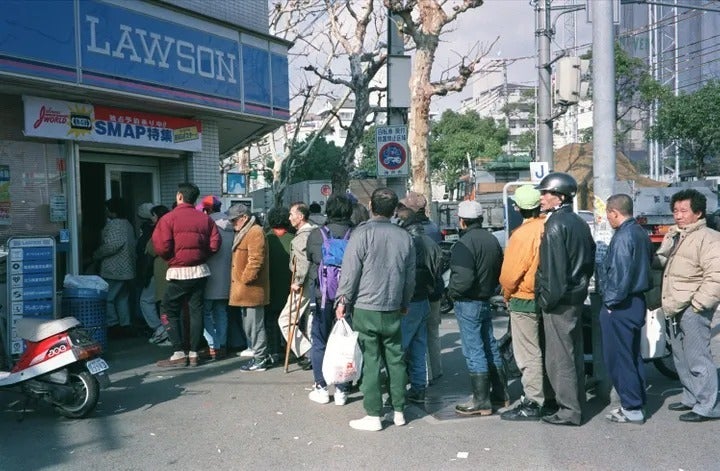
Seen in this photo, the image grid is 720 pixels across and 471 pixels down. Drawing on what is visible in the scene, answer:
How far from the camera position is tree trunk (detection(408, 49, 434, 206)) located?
14562 millimetres

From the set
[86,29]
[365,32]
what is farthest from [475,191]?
[86,29]

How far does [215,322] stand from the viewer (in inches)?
325

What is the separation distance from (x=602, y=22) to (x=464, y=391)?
4511 millimetres

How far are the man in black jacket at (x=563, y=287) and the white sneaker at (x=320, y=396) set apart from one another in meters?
1.90

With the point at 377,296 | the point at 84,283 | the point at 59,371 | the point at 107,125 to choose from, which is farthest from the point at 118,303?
the point at 377,296

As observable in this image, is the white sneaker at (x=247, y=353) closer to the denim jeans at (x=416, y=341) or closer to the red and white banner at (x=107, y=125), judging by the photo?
the denim jeans at (x=416, y=341)

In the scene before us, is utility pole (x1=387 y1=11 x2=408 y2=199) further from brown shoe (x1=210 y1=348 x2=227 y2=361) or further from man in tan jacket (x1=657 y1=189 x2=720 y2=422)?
man in tan jacket (x1=657 y1=189 x2=720 y2=422)

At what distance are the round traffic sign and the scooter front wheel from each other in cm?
584

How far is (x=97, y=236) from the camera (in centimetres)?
1020

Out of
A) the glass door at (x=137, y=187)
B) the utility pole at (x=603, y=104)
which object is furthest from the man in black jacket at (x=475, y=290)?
the glass door at (x=137, y=187)

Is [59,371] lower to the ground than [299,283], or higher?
lower

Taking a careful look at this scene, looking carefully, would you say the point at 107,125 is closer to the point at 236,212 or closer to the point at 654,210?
the point at 236,212

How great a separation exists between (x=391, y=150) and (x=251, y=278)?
3942 millimetres

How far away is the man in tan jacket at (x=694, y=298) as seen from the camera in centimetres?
551
